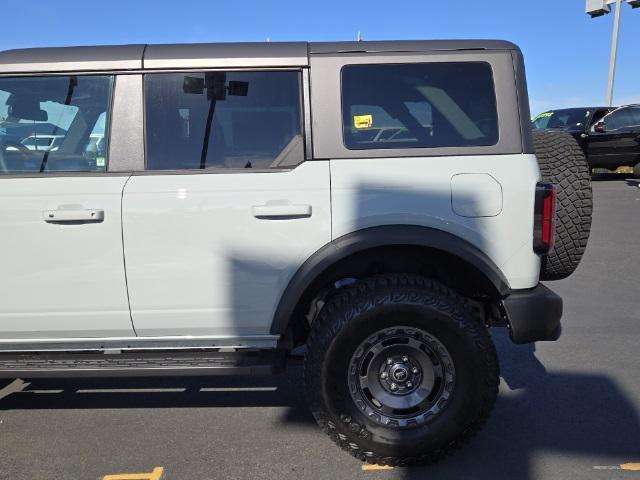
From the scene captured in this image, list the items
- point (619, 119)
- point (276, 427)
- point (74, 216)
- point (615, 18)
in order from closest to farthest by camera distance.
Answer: point (74, 216), point (276, 427), point (619, 119), point (615, 18)

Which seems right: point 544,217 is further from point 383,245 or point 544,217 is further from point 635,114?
point 635,114

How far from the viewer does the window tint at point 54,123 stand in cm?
295

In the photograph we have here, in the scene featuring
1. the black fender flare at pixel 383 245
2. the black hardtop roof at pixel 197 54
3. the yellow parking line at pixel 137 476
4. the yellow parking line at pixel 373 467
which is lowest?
the yellow parking line at pixel 373 467

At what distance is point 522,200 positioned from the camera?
2809 millimetres

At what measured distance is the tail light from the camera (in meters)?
2.81

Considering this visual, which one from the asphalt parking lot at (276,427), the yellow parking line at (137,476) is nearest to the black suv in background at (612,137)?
the asphalt parking lot at (276,427)

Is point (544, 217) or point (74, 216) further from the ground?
point (74, 216)

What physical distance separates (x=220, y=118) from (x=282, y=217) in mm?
622

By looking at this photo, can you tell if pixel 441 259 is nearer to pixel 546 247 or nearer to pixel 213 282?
pixel 546 247

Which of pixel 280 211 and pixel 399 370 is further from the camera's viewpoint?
pixel 399 370

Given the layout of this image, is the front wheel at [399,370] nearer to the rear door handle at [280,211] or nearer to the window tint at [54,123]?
the rear door handle at [280,211]

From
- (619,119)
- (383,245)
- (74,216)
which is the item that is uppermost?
(619,119)

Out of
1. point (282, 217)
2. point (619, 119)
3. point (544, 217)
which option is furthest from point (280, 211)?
point (619, 119)

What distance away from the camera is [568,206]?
10.2 ft
